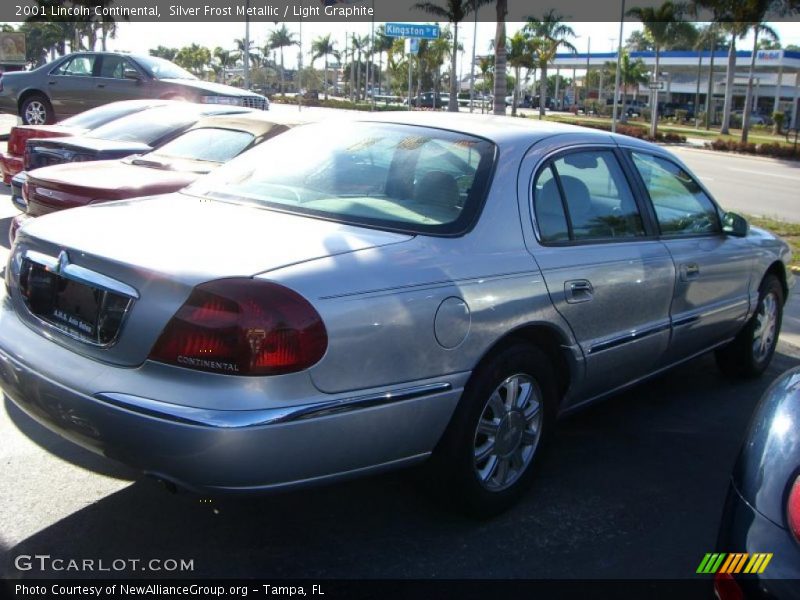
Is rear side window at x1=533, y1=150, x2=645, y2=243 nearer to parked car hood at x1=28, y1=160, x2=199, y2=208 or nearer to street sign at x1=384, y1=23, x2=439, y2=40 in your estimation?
parked car hood at x1=28, y1=160, x2=199, y2=208

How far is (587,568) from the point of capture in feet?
10.8

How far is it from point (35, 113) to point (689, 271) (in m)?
15.5

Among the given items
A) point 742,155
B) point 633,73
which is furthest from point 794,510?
point 633,73

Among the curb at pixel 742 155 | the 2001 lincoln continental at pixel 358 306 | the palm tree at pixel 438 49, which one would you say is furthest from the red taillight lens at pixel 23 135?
the palm tree at pixel 438 49

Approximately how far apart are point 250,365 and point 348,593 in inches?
36.5

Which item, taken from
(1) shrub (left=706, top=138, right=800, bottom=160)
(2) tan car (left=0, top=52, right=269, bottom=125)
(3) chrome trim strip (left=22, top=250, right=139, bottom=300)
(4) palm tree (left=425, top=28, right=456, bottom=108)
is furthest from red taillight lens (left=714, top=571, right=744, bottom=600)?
(4) palm tree (left=425, top=28, right=456, bottom=108)

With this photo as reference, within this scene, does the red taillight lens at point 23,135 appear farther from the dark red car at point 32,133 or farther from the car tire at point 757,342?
the car tire at point 757,342

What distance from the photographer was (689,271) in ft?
15.4

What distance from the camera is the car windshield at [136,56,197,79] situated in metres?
16.2

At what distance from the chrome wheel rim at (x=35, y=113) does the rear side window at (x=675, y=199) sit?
1495cm

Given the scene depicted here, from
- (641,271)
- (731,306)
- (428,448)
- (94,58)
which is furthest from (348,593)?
(94,58)

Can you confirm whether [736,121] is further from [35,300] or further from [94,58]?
[35,300]

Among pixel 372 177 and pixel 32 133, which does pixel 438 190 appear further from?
pixel 32 133

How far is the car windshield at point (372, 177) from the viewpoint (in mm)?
3570
